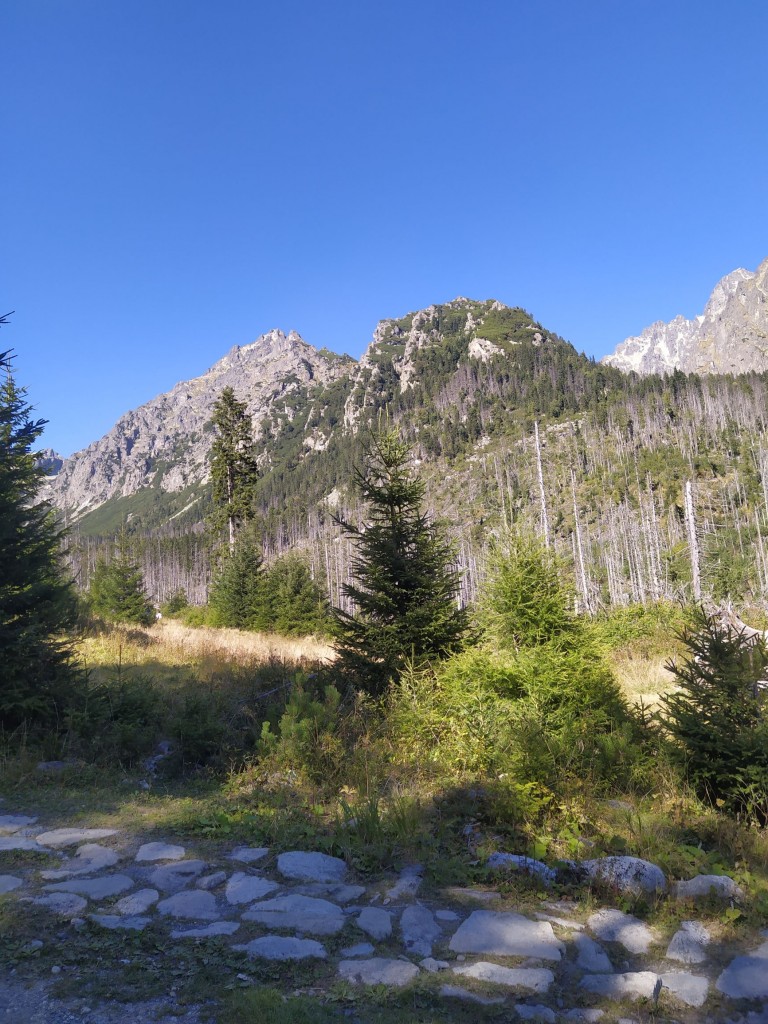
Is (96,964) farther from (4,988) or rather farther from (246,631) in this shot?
(246,631)

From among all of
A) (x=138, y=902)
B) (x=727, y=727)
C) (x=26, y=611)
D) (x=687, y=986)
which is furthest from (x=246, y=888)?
(x=26, y=611)

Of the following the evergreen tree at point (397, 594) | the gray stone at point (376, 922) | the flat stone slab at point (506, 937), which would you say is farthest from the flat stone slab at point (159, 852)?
the evergreen tree at point (397, 594)

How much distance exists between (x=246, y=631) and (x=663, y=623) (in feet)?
47.0

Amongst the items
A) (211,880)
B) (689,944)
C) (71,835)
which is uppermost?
(71,835)

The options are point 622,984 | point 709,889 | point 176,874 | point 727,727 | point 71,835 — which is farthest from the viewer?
point 727,727

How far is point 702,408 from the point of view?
10712 cm

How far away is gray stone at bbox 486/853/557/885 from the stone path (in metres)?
0.02

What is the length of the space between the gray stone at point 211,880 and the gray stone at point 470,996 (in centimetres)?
190

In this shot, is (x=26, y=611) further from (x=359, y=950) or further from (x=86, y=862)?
(x=359, y=950)

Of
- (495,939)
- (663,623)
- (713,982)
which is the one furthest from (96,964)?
(663,623)

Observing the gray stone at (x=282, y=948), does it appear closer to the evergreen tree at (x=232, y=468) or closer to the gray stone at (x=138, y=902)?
the gray stone at (x=138, y=902)

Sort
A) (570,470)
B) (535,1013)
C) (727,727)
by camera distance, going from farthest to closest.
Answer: (570,470) → (727,727) → (535,1013)

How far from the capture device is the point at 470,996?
309 centimetres

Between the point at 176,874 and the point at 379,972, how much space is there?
6.13 ft
